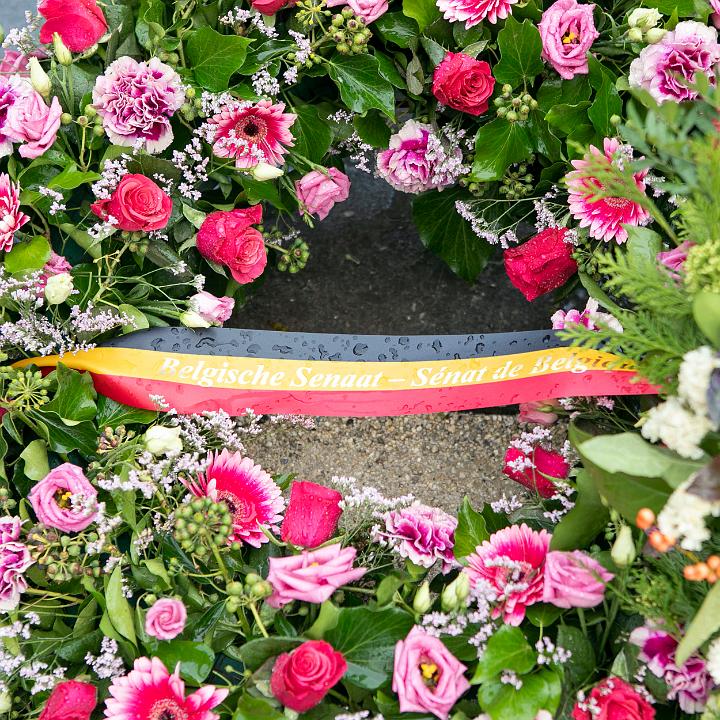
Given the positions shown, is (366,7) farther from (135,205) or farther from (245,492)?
(245,492)

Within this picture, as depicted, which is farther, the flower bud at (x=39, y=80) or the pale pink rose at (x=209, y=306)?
the pale pink rose at (x=209, y=306)

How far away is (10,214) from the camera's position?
1.11 meters

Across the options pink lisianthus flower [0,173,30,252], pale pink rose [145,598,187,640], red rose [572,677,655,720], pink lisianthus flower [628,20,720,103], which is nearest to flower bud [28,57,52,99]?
pink lisianthus flower [0,173,30,252]

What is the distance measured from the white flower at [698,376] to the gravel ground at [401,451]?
85cm

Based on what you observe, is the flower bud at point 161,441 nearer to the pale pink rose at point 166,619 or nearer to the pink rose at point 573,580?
the pale pink rose at point 166,619

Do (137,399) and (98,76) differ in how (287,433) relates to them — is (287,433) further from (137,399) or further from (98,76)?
(98,76)

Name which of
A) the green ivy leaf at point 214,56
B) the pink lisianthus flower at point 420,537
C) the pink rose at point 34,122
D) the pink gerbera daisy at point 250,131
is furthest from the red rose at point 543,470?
the pink rose at point 34,122

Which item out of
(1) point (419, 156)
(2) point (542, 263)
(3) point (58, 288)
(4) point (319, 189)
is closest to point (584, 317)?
(2) point (542, 263)

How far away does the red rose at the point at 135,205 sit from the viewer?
44.4 inches

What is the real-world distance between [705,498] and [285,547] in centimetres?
61

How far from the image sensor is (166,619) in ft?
3.17

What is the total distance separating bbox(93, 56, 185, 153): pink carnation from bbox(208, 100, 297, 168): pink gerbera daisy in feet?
0.24

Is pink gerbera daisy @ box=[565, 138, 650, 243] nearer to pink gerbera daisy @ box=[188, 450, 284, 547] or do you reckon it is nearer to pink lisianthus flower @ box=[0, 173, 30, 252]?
pink gerbera daisy @ box=[188, 450, 284, 547]

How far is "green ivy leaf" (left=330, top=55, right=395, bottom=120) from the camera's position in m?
1.21
